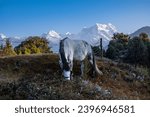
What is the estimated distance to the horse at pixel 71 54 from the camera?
73.5 ft

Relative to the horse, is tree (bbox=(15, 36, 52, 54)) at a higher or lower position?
lower

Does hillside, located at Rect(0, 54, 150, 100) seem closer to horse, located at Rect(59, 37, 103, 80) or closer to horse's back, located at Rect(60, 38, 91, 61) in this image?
horse, located at Rect(59, 37, 103, 80)

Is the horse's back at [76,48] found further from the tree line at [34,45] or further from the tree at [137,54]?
the tree line at [34,45]

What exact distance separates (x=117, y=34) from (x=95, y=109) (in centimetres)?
7901

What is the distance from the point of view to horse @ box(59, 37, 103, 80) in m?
22.4

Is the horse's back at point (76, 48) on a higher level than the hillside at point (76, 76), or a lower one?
higher

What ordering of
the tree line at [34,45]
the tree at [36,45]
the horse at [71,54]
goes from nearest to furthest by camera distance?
1. the horse at [71,54]
2. the tree line at [34,45]
3. the tree at [36,45]

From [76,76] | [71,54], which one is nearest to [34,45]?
[76,76]

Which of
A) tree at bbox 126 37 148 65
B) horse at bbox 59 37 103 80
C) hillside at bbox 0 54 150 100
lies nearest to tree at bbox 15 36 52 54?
tree at bbox 126 37 148 65

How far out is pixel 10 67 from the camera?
32281mm

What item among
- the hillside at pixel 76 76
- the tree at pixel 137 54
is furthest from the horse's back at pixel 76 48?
the tree at pixel 137 54

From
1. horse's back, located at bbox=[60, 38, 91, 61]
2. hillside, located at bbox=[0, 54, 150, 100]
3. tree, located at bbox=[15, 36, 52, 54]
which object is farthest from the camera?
tree, located at bbox=[15, 36, 52, 54]

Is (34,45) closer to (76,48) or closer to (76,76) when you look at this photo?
(76,76)

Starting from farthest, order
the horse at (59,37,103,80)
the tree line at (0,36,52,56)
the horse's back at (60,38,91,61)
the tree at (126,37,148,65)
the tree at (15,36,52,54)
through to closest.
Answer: the tree at (15,36,52,54), the tree line at (0,36,52,56), the tree at (126,37,148,65), the horse's back at (60,38,91,61), the horse at (59,37,103,80)
